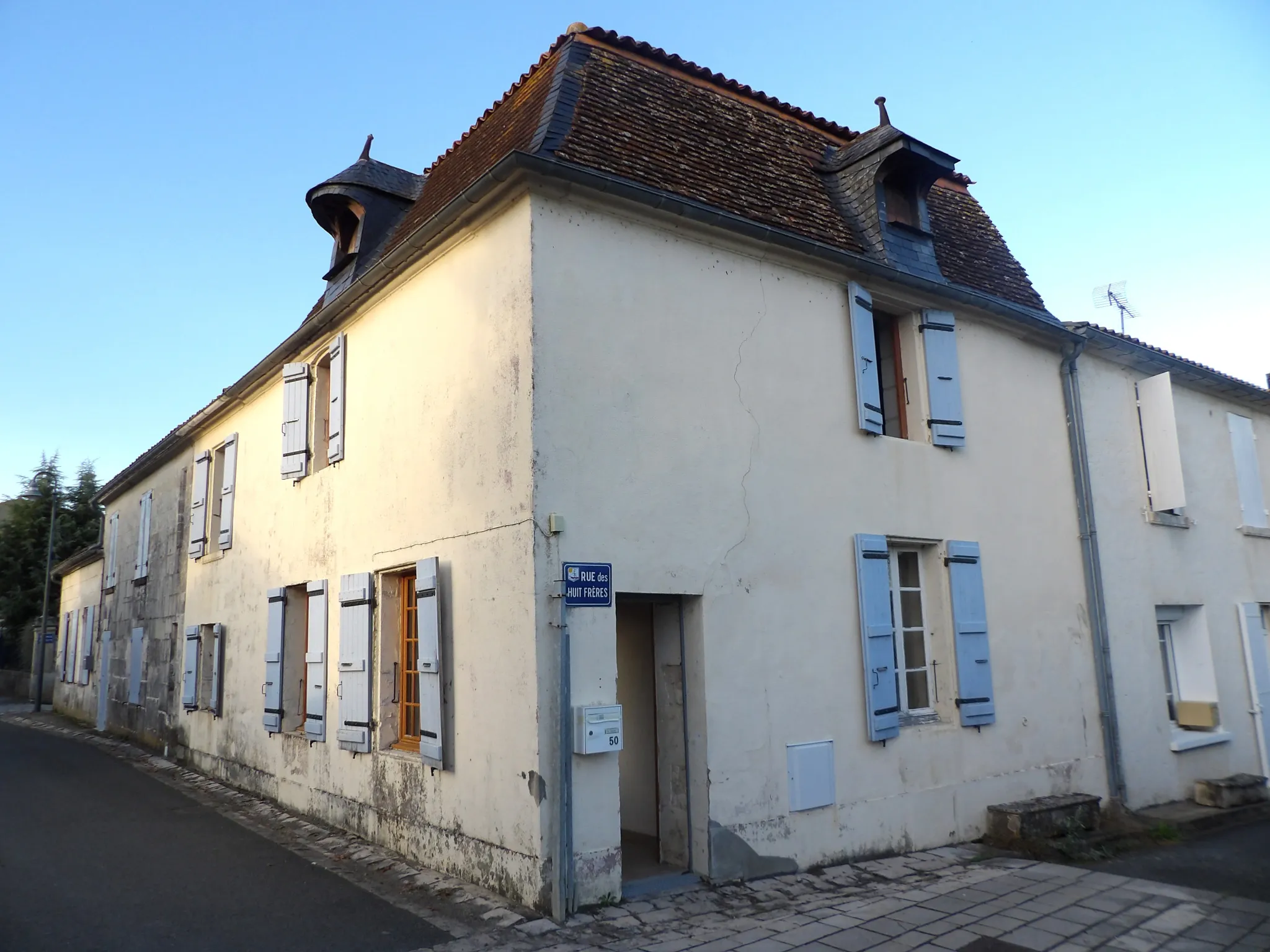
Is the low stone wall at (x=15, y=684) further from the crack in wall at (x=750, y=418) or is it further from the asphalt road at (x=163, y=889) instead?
the crack in wall at (x=750, y=418)

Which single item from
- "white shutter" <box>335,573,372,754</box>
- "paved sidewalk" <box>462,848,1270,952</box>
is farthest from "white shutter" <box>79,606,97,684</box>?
"paved sidewalk" <box>462,848,1270,952</box>

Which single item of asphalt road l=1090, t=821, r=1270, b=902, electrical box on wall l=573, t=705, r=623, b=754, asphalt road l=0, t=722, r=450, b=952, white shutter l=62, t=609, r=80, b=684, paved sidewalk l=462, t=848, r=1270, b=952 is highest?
white shutter l=62, t=609, r=80, b=684

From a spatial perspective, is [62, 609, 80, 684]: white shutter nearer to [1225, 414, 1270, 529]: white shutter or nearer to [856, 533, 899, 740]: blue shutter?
[856, 533, 899, 740]: blue shutter

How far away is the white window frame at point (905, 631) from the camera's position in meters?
7.90

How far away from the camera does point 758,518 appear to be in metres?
6.94

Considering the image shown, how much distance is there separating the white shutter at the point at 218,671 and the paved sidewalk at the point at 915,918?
756 centimetres

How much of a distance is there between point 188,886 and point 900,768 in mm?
5536

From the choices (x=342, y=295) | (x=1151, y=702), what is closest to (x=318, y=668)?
(x=342, y=295)

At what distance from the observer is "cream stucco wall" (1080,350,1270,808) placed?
961cm

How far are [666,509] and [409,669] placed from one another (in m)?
2.95

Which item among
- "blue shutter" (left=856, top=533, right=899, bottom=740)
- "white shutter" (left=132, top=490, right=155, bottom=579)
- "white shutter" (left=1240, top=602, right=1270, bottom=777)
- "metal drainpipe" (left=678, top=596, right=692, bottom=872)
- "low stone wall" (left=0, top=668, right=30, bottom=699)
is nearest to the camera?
"metal drainpipe" (left=678, top=596, right=692, bottom=872)

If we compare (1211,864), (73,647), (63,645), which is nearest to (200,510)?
(73,647)

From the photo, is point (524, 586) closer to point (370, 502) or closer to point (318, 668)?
point (370, 502)

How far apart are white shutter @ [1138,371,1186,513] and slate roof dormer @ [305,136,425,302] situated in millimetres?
8869
